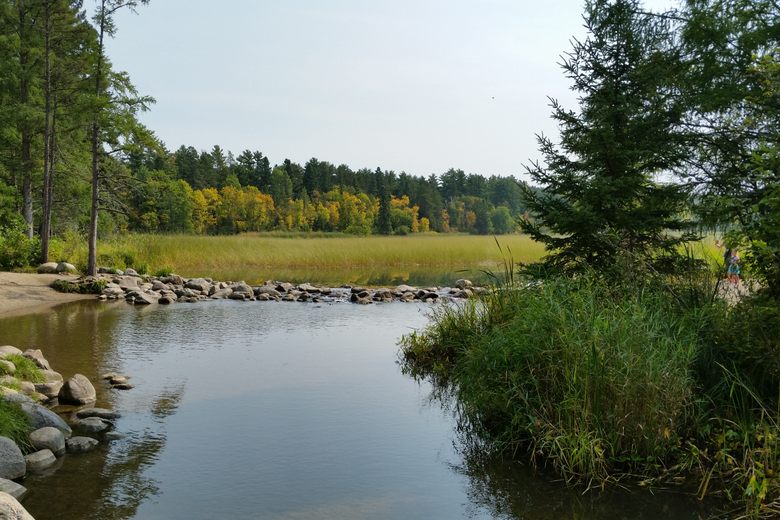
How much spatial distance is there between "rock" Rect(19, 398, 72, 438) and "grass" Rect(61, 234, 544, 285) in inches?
699

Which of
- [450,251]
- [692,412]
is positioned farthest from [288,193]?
[692,412]

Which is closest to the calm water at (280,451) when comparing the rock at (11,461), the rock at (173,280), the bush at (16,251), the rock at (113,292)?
the rock at (11,461)

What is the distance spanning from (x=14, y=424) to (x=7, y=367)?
7.99 ft

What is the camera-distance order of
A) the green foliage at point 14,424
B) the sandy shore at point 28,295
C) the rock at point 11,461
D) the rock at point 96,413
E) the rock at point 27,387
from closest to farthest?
the rock at point 11,461
the green foliage at point 14,424
the rock at point 96,413
the rock at point 27,387
the sandy shore at point 28,295

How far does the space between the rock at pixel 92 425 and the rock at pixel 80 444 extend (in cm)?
43

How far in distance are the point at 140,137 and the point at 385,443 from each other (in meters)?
17.8

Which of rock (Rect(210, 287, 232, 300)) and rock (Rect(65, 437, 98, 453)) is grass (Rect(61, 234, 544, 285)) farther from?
rock (Rect(65, 437, 98, 453))

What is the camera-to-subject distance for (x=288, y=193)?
227 feet

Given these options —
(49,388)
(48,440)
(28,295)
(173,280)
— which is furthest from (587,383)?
(173,280)

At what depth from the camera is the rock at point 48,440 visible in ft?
20.5

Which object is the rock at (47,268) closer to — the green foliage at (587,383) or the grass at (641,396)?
the green foliage at (587,383)

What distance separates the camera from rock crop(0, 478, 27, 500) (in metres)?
5.20

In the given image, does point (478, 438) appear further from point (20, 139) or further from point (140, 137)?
point (20, 139)

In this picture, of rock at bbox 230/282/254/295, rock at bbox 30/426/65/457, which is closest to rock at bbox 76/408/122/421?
rock at bbox 30/426/65/457
